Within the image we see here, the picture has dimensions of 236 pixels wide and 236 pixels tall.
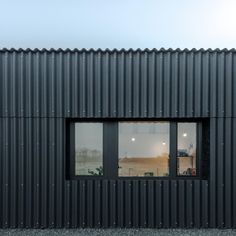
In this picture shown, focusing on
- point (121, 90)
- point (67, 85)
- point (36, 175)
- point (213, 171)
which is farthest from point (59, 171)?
point (213, 171)

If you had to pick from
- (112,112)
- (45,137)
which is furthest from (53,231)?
(112,112)

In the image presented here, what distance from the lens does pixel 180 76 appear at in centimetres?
745

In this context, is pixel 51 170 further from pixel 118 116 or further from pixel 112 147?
pixel 118 116

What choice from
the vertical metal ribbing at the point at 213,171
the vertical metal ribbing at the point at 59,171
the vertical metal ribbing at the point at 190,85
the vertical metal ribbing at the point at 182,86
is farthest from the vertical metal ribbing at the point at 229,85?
the vertical metal ribbing at the point at 59,171

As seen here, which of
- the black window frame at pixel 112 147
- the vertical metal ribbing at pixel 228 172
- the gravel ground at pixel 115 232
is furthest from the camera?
the black window frame at pixel 112 147

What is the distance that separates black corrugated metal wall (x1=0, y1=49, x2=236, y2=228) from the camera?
292 inches

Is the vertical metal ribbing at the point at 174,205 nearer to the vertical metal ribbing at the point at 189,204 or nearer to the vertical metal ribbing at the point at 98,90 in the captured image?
the vertical metal ribbing at the point at 189,204

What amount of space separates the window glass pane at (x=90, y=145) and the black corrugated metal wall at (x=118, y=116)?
30 cm

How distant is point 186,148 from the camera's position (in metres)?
7.67

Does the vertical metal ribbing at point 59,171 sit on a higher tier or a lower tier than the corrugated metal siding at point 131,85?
lower

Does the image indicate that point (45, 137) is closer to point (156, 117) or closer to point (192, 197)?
point (156, 117)

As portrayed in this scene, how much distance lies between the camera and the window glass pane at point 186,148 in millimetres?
7652

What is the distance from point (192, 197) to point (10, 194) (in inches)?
136

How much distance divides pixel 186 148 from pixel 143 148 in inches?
33.0
